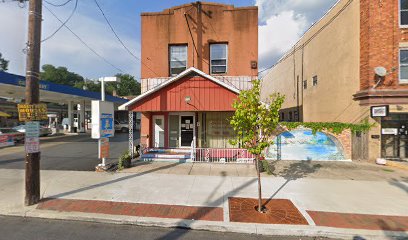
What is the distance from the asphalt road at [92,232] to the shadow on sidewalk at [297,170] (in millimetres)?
3426

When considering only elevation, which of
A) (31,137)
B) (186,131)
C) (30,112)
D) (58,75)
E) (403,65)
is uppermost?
(58,75)

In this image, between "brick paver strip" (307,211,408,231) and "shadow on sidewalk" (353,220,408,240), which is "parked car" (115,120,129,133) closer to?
"brick paver strip" (307,211,408,231)

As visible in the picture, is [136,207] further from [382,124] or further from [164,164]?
[382,124]

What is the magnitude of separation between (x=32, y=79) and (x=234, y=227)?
247 inches

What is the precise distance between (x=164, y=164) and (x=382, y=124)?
11932 millimetres

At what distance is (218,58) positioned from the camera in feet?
40.8

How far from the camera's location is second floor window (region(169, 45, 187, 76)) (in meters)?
12.6

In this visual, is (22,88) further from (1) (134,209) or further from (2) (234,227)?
(2) (234,227)

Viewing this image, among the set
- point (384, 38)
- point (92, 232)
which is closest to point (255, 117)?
point (92, 232)

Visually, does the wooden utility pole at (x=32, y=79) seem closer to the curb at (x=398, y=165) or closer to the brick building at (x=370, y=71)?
the brick building at (x=370, y=71)

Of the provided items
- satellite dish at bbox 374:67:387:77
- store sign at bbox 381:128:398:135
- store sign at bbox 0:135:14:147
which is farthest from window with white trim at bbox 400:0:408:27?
store sign at bbox 0:135:14:147

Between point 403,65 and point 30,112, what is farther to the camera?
point 403,65

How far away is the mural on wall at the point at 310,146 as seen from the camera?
1107cm

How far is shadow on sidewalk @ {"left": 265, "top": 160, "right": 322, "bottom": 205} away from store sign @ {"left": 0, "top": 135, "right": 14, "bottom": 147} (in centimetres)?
1957
